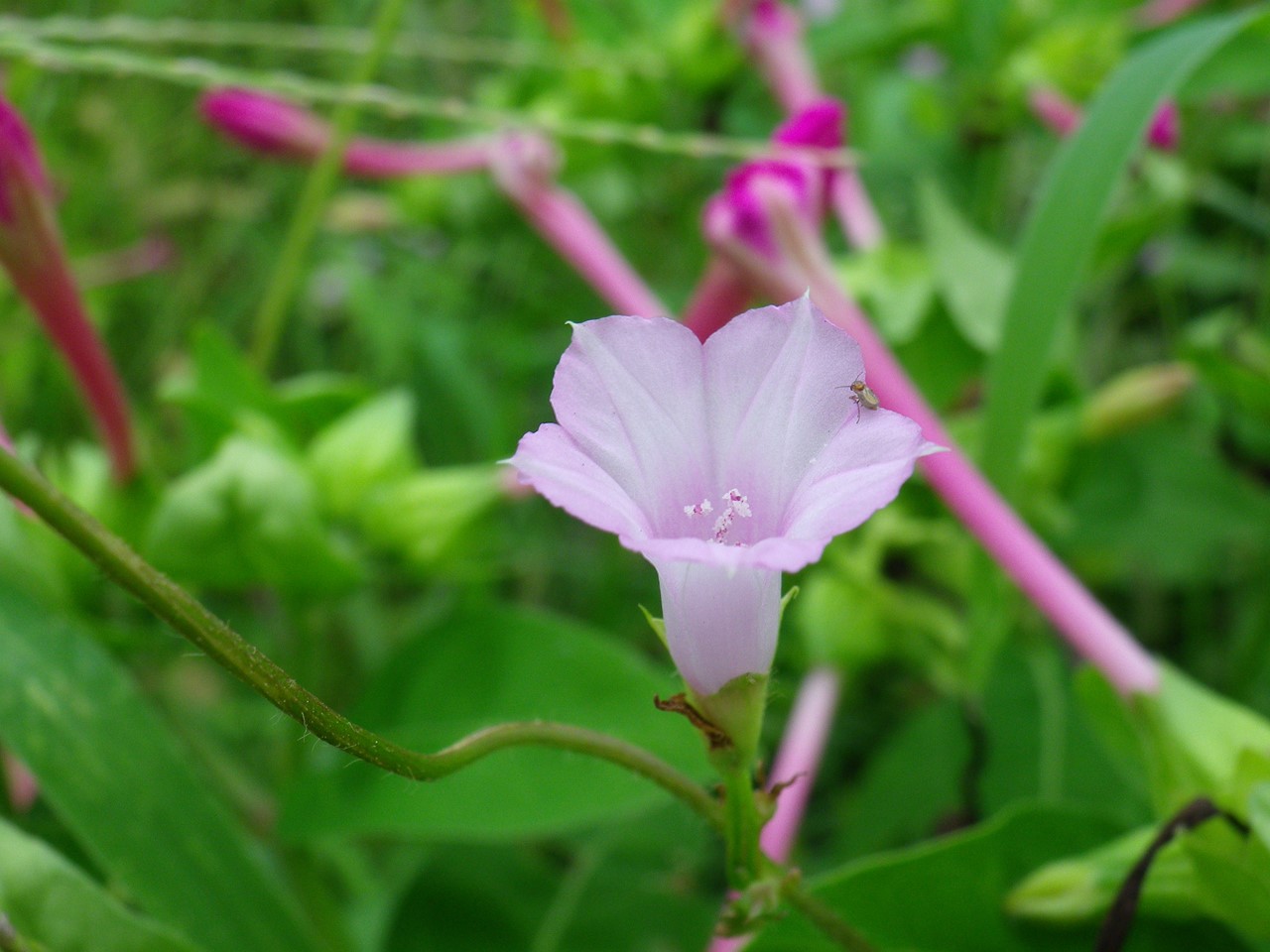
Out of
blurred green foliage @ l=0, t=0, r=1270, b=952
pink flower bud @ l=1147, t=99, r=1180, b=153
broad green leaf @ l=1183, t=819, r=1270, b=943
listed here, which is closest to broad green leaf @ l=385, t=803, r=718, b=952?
blurred green foliage @ l=0, t=0, r=1270, b=952

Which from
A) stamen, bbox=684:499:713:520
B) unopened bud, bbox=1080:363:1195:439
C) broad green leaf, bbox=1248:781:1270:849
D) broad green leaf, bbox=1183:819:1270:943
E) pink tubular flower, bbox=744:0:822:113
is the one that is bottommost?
Answer: broad green leaf, bbox=1183:819:1270:943

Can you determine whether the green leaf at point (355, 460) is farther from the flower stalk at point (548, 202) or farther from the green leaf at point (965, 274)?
the green leaf at point (965, 274)

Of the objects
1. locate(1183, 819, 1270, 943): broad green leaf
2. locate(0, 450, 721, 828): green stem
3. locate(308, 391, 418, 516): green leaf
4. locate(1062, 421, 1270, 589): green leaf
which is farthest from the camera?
locate(1062, 421, 1270, 589): green leaf

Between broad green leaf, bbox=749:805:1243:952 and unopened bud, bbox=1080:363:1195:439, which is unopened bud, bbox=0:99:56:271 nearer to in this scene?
broad green leaf, bbox=749:805:1243:952

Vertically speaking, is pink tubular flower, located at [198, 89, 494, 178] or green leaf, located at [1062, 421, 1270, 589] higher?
pink tubular flower, located at [198, 89, 494, 178]

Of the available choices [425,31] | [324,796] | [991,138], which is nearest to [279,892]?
[324,796]

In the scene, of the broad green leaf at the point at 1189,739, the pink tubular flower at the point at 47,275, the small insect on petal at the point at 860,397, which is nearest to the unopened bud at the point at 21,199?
the pink tubular flower at the point at 47,275
